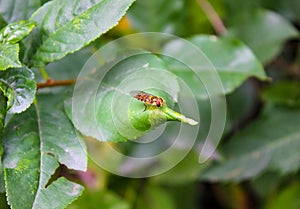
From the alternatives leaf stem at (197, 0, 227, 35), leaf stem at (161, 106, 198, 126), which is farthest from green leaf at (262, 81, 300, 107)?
leaf stem at (161, 106, 198, 126)

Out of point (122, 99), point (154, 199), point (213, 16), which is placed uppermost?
point (122, 99)

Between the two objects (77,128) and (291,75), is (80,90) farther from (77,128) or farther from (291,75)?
(291,75)

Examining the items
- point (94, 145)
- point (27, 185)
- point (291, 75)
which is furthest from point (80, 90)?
point (291, 75)

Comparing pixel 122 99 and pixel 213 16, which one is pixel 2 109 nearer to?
pixel 122 99

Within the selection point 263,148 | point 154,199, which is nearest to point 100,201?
point 154,199

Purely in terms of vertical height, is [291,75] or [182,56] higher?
[182,56]

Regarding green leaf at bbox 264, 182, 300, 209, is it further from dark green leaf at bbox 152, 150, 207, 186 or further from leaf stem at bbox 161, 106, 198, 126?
leaf stem at bbox 161, 106, 198, 126

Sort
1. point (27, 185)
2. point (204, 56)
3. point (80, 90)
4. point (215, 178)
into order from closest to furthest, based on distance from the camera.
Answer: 1. point (27, 185)
2. point (80, 90)
3. point (204, 56)
4. point (215, 178)
